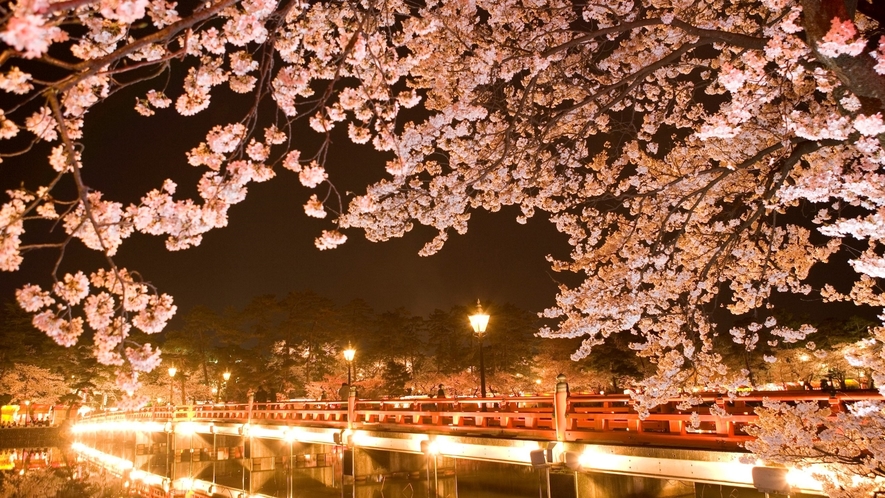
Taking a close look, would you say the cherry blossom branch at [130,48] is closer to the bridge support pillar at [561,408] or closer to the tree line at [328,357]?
the bridge support pillar at [561,408]

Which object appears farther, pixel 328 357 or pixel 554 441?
pixel 328 357

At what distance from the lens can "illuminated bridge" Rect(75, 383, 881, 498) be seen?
9.93 m

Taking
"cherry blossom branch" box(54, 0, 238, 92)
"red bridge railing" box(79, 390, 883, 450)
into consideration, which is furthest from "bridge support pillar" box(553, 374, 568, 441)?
"cherry blossom branch" box(54, 0, 238, 92)

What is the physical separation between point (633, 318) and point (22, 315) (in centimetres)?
5282

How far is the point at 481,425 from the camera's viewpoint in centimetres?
1516

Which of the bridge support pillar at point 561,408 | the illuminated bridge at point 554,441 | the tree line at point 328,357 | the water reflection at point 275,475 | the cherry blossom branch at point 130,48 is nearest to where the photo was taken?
the cherry blossom branch at point 130,48

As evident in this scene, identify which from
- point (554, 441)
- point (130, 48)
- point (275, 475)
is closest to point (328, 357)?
point (275, 475)

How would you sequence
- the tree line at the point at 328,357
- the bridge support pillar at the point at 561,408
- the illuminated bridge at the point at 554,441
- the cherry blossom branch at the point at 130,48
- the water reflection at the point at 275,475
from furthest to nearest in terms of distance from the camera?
the tree line at the point at 328,357 < the water reflection at the point at 275,475 < the bridge support pillar at the point at 561,408 < the illuminated bridge at the point at 554,441 < the cherry blossom branch at the point at 130,48

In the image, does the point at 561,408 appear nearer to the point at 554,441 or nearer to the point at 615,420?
the point at 554,441

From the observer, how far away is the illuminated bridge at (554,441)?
993 cm

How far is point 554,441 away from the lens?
41.3 feet

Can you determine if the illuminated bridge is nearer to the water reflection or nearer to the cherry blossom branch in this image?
the water reflection

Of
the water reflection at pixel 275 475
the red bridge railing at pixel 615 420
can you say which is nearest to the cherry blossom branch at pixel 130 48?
the red bridge railing at pixel 615 420

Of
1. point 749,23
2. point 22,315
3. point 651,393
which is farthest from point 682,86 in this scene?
point 22,315
